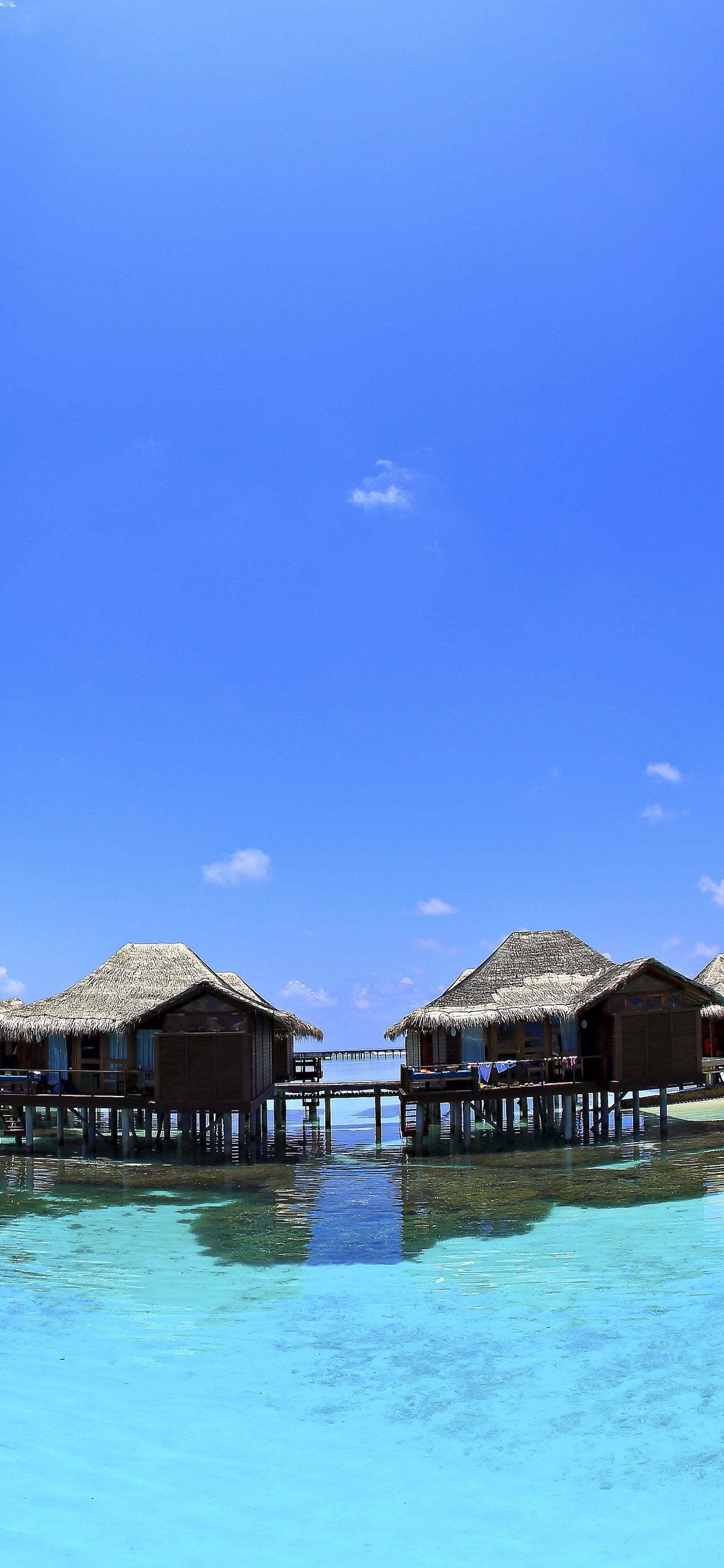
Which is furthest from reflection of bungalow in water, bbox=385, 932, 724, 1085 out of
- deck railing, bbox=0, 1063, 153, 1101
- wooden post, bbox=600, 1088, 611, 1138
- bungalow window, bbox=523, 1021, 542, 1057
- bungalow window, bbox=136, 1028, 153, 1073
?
deck railing, bbox=0, 1063, 153, 1101

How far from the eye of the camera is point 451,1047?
32.5m

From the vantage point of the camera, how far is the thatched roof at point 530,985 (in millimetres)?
30094

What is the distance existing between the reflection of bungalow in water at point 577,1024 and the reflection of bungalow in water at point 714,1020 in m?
12.6

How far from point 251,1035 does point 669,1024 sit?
13.1 meters

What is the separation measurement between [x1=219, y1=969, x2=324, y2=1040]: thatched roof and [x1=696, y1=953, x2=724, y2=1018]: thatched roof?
16954 millimetres

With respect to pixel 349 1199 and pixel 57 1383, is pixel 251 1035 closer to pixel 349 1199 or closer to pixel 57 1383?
pixel 349 1199

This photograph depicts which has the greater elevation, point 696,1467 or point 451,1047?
point 451,1047

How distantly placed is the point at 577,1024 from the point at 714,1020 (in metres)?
16.1

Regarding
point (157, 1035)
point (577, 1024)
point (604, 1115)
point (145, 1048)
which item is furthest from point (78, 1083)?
point (604, 1115)

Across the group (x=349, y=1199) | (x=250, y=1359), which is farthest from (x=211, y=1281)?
(x=349, y=1199)

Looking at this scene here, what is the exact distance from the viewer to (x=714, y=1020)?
44.6m

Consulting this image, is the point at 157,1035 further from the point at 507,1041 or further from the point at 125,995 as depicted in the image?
the point at 507,1041

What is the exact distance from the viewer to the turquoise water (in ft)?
34.7

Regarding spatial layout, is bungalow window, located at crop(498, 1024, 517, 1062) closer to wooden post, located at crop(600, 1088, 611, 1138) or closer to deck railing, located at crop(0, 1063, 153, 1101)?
wooden post, located at crop(600, 1088, 611, 1138)
